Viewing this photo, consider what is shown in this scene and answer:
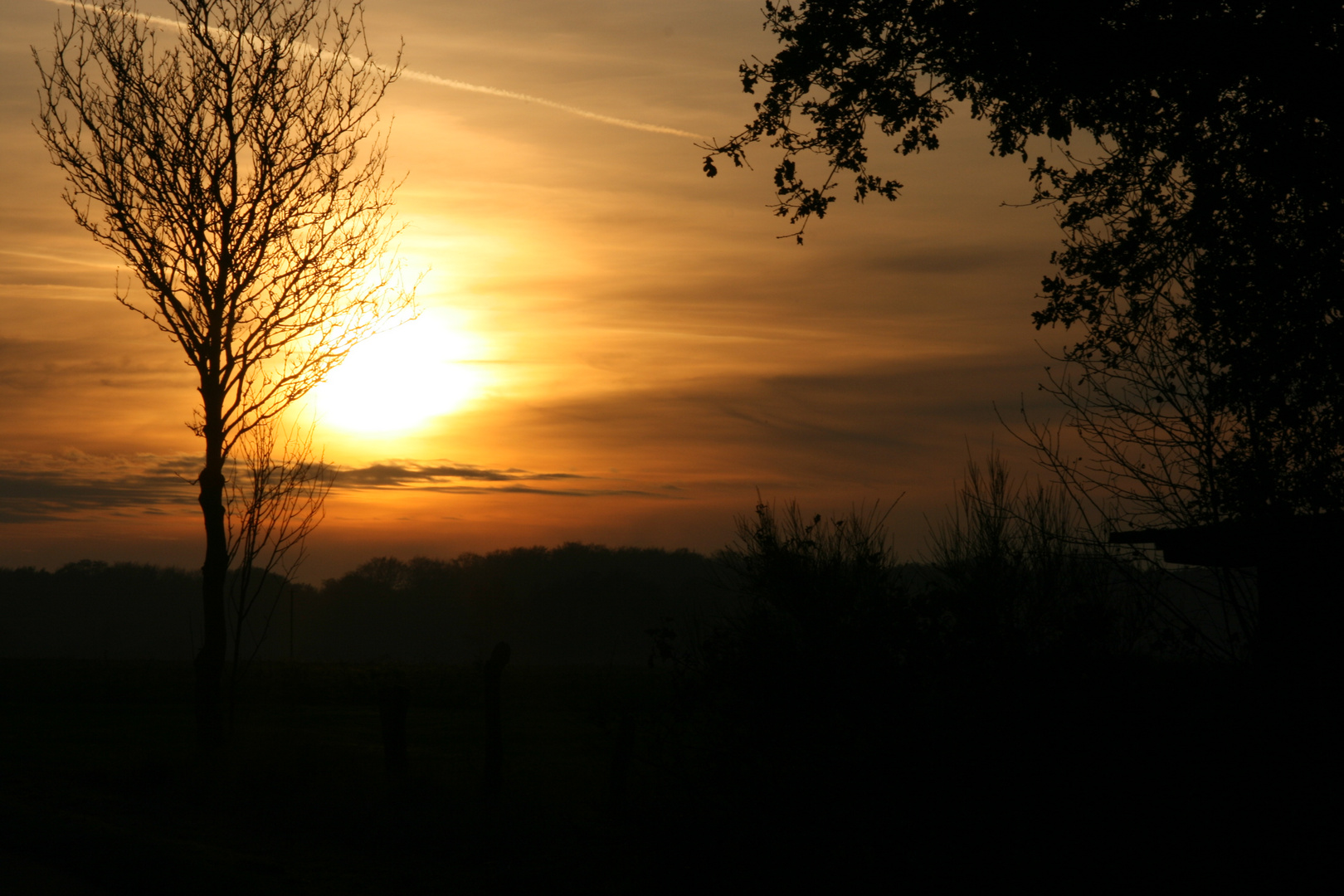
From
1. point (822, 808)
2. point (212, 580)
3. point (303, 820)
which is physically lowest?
point (303, 820)

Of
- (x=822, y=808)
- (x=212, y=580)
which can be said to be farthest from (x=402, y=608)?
(x=822, y=808)

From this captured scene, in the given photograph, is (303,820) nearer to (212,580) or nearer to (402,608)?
(212,580)

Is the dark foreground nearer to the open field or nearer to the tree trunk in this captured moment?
the open field

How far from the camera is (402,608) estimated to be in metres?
136

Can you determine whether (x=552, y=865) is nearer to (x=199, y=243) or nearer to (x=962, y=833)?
(x=962, y=833)

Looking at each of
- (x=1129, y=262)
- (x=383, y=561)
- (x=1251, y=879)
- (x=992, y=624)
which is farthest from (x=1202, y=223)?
(x=383, y=561)

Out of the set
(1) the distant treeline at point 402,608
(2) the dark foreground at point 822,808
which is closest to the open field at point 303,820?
(2) the dark foreground at point 822,808

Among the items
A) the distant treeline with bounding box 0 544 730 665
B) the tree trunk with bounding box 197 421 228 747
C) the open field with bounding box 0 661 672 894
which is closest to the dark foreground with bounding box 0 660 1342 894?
the open field with bounding box 0 661 672 894

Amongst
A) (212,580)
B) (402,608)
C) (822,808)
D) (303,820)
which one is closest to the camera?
(822,808)

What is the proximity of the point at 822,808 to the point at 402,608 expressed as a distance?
135048 mm

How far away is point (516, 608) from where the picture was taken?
124m

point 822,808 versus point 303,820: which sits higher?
point 822,808

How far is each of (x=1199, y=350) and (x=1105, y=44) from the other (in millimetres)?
2916

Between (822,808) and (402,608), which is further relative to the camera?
(402,608)
